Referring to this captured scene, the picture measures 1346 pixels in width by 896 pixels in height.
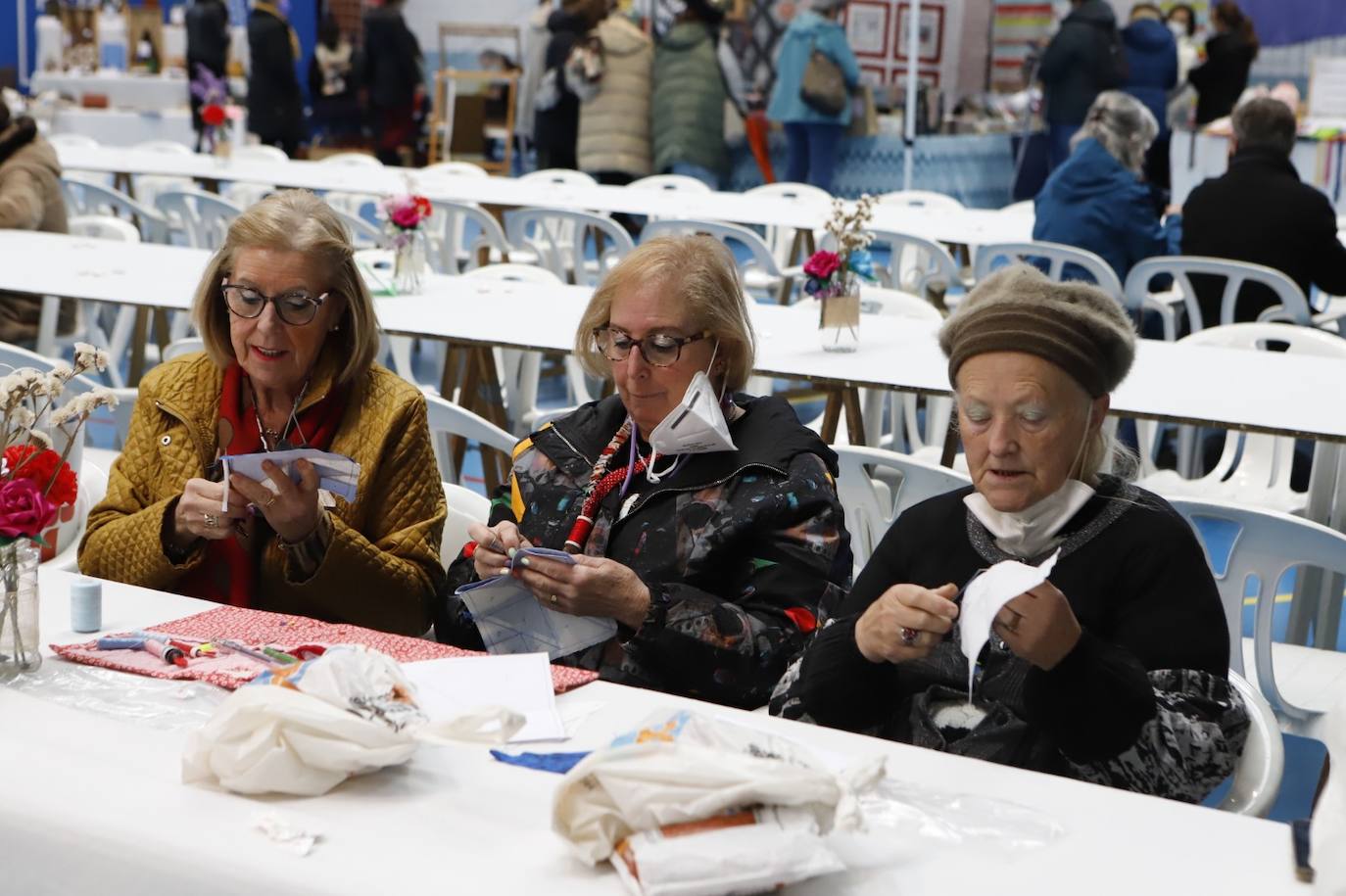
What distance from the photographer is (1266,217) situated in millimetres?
5891

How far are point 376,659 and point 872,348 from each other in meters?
2.84

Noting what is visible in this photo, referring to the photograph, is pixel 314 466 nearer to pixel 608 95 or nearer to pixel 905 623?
pixel 905 623

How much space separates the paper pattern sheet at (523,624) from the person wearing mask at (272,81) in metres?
10.2

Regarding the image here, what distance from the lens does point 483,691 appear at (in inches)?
77.6

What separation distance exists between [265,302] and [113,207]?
24.7 feet

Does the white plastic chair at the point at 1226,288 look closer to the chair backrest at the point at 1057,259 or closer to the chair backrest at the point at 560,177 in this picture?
the chair backrest at the point at 1057,259

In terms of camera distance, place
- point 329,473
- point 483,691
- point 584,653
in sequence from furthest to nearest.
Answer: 1. point 584,653
2. point 329,473
3. point 483,691

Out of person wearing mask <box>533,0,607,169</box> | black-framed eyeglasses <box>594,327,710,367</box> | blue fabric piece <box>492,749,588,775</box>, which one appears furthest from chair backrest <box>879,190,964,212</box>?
blue fabric piece <box>492,749,588,775</box>

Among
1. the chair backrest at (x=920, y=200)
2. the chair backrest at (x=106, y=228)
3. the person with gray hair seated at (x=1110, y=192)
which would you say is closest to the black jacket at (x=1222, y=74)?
the chair backrest at (x=920, y=200)

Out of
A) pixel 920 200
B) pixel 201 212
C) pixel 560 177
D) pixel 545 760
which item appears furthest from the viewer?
pixel 560 177

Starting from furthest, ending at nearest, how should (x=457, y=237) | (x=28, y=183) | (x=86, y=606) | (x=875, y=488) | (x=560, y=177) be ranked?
(x=560, y=177) < (x=457, y=237) < (x=28, y=183) < (x=875, y=488) < (x=86, y=606)

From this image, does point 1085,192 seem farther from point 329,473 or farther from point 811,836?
point 811,836

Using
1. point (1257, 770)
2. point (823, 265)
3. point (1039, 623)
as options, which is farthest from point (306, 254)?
point (823, 265)

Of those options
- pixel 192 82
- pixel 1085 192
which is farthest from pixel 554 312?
pixel 192 82
